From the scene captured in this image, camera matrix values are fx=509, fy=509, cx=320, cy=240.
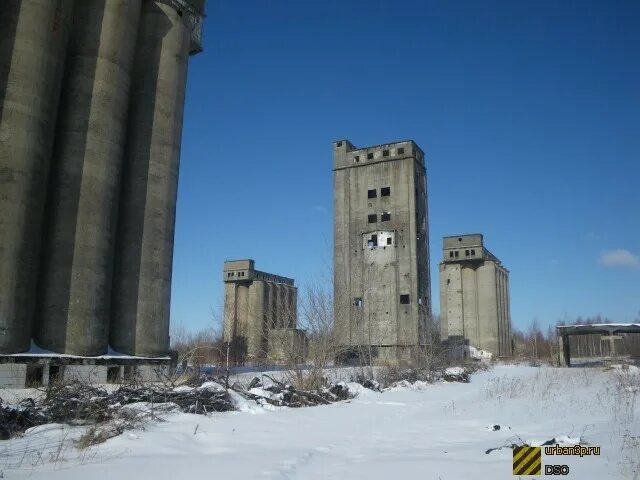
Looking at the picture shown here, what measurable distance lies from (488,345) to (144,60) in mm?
58746

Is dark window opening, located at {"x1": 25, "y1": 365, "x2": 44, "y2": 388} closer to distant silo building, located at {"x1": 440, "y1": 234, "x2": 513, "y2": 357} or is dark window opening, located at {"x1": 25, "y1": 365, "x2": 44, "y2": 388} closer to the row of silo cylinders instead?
the row of silo cylinders

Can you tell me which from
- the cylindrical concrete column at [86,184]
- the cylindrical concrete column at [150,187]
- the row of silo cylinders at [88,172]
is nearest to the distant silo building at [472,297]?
the cylindrical concrete column at [150,187]

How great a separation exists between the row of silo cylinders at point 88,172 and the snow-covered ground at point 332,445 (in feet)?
33.1

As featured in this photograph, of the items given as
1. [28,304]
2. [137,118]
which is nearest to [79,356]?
[28,304]

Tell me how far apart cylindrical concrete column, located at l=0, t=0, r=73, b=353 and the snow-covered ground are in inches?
384

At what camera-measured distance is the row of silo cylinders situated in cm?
1692

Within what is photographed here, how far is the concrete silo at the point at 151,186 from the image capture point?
20812 millimetres

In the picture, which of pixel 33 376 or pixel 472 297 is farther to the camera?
pixel 472 297

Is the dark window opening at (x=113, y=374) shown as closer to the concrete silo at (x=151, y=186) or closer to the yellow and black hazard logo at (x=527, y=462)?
the concrete silo at (x=151, y=186)

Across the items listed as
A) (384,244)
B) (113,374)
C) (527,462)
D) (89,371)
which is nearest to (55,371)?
(89,371)

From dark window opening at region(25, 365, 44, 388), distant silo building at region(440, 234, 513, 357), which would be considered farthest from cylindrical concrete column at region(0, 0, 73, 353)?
distant silo building at region(440, 234, 513, 357)

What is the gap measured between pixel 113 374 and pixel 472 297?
190 feet

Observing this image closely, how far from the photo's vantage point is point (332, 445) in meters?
8.62

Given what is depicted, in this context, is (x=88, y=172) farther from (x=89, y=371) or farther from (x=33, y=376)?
(x=33, y=376)
